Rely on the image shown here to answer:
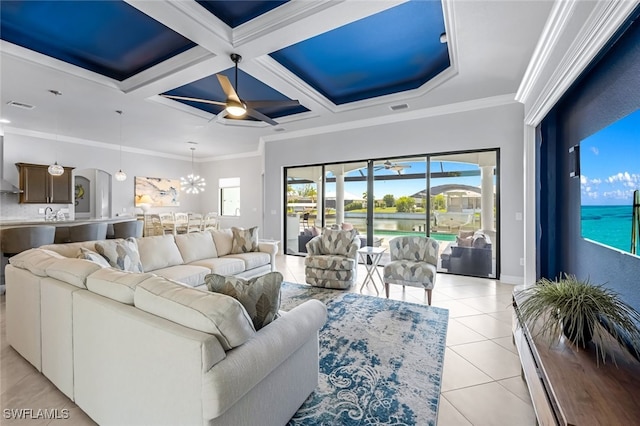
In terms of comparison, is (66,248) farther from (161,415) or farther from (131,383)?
(161,415)

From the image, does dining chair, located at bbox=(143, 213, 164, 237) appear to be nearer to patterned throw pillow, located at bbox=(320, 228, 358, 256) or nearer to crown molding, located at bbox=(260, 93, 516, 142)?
crown molding, located at bbox=(260, 93, 516, 142)

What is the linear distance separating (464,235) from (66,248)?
18.8ft

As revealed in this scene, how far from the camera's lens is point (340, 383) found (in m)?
2.05

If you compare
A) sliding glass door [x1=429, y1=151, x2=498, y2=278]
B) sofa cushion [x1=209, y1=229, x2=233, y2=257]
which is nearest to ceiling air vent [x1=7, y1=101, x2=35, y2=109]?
sofa cushion [x1=209, y1=229, x2=233, y2=257]

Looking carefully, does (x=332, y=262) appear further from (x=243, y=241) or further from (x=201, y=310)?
(x=201, y=310)

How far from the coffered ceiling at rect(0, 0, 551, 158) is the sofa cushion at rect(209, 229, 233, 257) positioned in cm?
182

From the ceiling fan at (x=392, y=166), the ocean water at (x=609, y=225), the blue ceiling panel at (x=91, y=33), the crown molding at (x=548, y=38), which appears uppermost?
the blue ceiling panel at (x=91, y=33)

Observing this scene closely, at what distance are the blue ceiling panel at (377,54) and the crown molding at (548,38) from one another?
951mm

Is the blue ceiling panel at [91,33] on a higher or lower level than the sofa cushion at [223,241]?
higher

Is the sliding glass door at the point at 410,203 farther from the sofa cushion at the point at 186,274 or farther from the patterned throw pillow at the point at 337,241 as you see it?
the sofa cushion at the point at 186,274

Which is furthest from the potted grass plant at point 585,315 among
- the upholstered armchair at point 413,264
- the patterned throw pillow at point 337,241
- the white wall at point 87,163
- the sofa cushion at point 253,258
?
the white wall at point 87,163

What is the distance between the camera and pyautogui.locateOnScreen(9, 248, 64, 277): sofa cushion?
6.91ft

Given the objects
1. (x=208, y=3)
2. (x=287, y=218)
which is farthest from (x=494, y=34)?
(x=287, y=218)

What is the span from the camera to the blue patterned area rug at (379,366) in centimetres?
176
